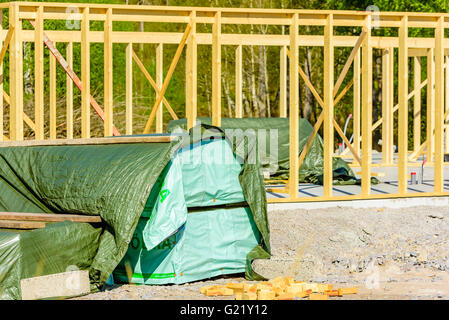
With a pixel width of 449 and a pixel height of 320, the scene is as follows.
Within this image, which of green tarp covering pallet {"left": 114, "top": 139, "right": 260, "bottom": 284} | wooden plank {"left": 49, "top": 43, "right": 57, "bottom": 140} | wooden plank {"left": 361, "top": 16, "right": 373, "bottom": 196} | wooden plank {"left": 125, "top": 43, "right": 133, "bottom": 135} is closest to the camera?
green tarp covering pallet {"left": 114, "top": 139, "right": 260, "bottom": 284}

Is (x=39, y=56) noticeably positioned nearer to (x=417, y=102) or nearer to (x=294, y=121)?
(x=294, y=121)

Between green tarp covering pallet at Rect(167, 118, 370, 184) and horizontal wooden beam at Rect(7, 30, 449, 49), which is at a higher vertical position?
horizontal wooden beam at Rect(7, 30, 449, 49)

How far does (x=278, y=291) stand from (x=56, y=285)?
6.56 feet

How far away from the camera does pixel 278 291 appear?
719 centimetres

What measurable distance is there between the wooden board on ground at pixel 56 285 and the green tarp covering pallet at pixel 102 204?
0.25 ft

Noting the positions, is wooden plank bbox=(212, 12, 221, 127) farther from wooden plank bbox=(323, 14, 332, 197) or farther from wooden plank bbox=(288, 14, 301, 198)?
wooden plank bbox=(323, 14, 332, 197)

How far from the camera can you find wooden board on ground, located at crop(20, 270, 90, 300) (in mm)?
7008

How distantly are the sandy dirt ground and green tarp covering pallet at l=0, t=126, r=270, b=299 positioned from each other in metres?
0.38

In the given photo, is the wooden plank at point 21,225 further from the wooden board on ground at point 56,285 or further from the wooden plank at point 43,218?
the wooden board on ground at point 56,285

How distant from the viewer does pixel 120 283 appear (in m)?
8.05

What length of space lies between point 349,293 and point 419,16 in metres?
6.06

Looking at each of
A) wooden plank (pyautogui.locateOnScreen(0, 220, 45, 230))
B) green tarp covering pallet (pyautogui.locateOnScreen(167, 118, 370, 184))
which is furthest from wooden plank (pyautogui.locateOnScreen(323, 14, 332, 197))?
wooden plank (pyautogui.locateOnScreen(0, 220, 45, 230))

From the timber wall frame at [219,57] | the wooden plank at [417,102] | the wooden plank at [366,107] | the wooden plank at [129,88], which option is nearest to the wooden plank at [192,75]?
the timber wall frame at [219,57]
